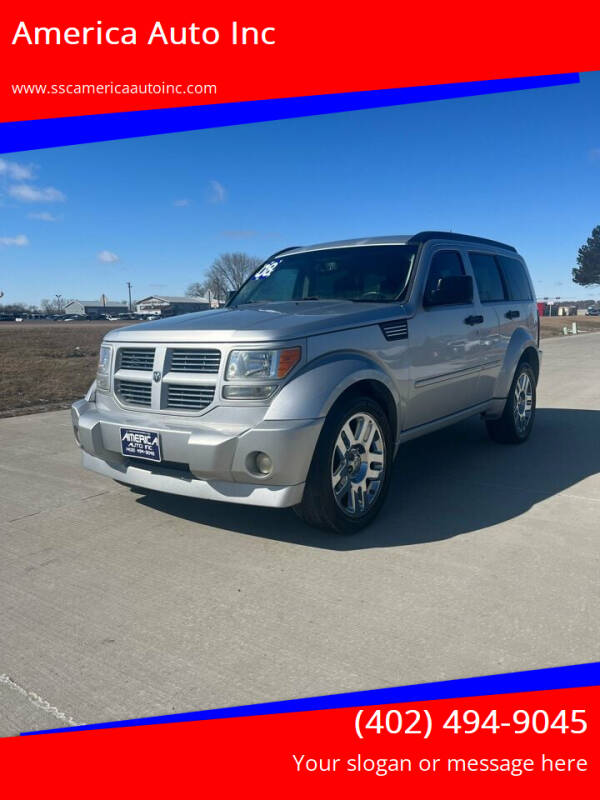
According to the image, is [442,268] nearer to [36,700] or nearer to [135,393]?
[135,393]

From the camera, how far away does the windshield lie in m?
4.69

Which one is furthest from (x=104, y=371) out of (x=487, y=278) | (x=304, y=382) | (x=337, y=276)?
(x=487, y=278)

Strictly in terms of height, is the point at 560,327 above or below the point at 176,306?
below

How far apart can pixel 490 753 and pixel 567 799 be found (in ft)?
0.83

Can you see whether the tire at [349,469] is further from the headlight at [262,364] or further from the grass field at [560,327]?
the grass field at [560,327]

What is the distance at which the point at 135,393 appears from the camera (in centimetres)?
Answer: 400

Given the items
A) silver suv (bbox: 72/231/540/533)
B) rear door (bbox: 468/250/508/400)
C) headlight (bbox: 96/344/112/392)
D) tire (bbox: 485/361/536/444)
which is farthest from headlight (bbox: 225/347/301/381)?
tire (bbox: 485/361/536/444)

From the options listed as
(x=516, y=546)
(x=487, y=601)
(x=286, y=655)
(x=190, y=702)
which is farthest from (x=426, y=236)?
(x=190, y=702)

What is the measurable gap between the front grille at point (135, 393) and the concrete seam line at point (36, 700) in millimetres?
1802

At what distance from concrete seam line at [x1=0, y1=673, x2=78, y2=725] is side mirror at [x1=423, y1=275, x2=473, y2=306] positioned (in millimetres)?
3470

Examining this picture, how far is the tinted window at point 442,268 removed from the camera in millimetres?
4750

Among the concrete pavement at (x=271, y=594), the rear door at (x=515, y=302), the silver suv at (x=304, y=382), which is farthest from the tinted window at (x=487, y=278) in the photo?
the concrete pavement at (x=271, y=594)

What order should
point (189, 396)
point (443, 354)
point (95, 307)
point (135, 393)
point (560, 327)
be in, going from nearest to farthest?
point (189, 396)
point (135, 393)
point (443, 354)
point (560, 327)
point (95, 307)

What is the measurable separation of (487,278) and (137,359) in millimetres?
3413
